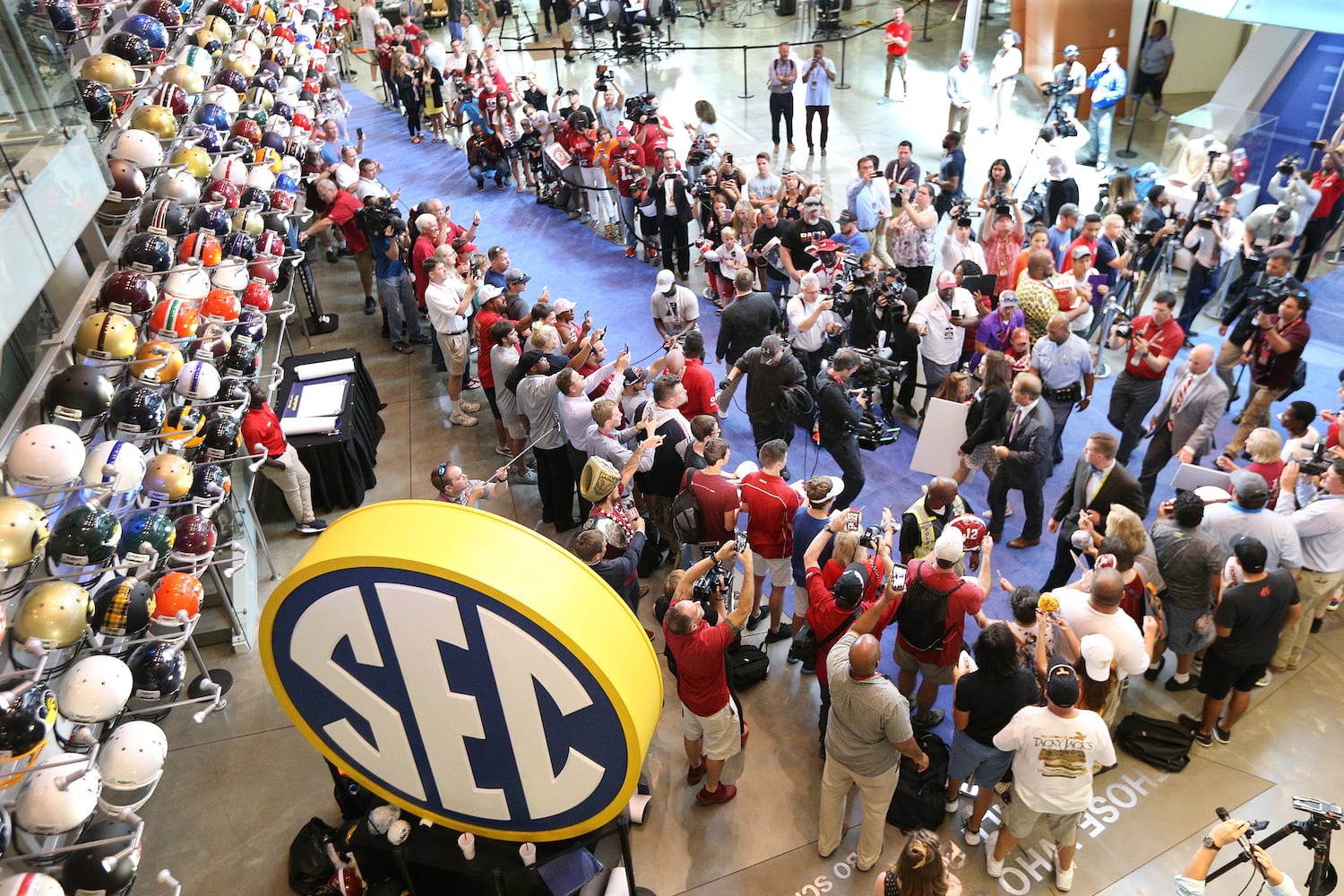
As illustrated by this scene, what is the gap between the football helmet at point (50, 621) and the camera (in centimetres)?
470

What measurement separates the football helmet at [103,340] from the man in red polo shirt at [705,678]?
3874 mm

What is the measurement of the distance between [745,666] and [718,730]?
1.14 m

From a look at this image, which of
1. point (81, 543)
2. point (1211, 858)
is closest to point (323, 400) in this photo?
point (81, 543)

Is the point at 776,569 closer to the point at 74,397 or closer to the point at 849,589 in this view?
the point at 849,589

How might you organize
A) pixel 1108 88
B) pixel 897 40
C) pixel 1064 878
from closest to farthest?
pixel 1064 878
pixel 1108 88
pixel 897 40

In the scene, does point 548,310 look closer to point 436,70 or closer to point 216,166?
point 216,166

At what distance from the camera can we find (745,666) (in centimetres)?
666

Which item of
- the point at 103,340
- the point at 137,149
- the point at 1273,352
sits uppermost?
the point at 137,149

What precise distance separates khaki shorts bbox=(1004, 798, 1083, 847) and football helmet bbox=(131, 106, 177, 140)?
7949 mm

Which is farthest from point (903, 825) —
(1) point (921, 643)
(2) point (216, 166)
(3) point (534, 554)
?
(2) point (216, 166)

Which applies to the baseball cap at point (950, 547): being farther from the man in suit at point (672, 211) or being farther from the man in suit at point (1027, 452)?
the man in suit at point (672, 211)

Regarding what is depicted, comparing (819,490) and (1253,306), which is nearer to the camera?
(819,490)

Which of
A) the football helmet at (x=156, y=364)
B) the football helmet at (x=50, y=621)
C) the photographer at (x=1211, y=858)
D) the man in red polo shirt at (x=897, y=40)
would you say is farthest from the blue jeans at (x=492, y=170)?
the photographer at (x=1211, y=858)

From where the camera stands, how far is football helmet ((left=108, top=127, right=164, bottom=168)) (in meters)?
7.17
